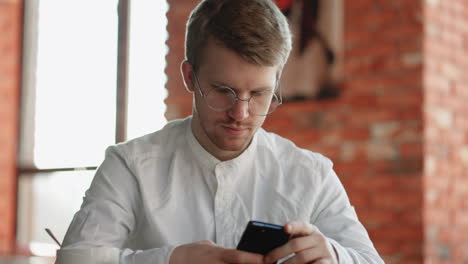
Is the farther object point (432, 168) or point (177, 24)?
point (177, 24)

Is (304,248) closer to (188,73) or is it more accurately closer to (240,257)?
(240,257)

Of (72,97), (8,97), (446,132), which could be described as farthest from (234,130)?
(8,97)

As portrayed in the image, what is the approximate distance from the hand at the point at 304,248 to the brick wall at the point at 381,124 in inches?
78.3

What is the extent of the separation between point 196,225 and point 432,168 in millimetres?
1991

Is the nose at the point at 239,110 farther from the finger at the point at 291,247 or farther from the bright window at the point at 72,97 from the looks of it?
the bright window at the point at 72,97

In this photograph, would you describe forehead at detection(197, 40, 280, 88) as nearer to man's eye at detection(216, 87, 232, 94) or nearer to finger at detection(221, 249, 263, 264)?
man's eye at detection(216, 87, 232, 94)

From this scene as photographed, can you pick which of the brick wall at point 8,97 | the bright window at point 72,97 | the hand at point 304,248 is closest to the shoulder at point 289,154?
the hand at point 304,248

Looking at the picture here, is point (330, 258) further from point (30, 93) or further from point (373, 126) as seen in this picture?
point (30, 93)

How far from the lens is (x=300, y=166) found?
1637mm

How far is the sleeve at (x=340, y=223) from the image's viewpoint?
147cm

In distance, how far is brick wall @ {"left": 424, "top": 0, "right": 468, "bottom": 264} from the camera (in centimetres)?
316

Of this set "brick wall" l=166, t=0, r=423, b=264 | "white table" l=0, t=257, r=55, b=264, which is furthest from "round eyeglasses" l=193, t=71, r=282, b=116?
"white table" l=0, t=257, r=55, b=264

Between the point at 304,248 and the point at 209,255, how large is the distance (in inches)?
7.7

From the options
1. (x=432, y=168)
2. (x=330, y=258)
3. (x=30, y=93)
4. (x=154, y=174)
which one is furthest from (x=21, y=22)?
(x=330, y=258)
